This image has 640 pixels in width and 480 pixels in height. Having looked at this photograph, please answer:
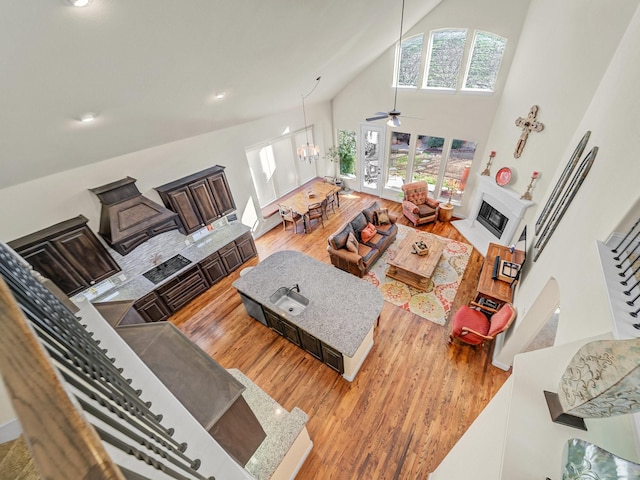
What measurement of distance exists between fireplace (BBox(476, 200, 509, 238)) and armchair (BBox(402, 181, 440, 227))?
A: 119 centimetres

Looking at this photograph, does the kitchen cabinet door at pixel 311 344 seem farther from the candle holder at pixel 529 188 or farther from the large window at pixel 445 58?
the large window at pixel 445 58

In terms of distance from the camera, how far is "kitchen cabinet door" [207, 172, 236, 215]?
5.98 metres

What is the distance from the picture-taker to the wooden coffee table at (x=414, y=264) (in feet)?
18.8

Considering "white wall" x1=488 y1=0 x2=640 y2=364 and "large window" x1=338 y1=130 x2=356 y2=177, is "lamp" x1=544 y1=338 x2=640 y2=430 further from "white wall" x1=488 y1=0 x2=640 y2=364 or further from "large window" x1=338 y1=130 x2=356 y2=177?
"large window" x1=338 y1=130 x2=356 y2=177

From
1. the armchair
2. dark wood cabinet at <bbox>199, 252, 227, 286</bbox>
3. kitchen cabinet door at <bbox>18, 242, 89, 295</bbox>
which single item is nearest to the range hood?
kitchen cabinet door at <bbox>18, 242, 89, 295</bbox>

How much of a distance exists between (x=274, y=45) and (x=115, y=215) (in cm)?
365

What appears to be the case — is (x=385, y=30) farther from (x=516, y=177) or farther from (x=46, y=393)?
(x=46, y=393)

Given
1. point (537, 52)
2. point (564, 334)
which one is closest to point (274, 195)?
point (537, 52)

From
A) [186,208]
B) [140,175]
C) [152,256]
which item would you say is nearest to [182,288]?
[152,256]

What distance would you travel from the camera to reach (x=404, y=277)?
604 cm

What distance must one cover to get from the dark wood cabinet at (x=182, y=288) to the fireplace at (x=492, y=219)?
22.8ft

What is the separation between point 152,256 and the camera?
5473 millimetres

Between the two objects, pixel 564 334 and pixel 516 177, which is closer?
pixel 564 334

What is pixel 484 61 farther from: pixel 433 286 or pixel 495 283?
pixel 433 286
